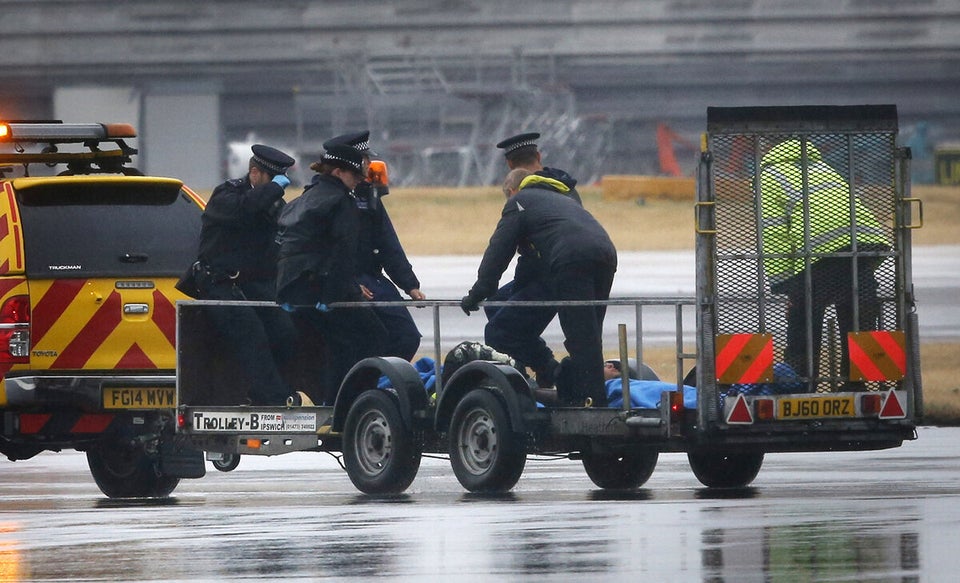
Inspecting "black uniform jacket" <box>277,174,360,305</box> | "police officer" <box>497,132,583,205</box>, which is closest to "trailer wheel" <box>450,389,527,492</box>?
"black uniform jacket" <box>277,174,360,305</box>

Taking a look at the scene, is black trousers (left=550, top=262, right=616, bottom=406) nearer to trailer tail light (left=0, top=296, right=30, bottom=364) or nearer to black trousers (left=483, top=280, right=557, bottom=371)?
black trousers (left=483, top=280, right=557, bottom=371)

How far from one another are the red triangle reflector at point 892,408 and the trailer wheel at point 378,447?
2.51m

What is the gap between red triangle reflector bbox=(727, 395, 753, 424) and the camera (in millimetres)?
11430

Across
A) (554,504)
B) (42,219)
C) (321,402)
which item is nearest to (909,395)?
(554,504)

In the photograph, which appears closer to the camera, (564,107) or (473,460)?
(473,460)

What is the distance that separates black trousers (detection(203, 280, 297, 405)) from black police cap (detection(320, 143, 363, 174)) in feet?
2.98

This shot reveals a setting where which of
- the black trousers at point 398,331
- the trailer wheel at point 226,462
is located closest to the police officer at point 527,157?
the black trousers at point 398,331

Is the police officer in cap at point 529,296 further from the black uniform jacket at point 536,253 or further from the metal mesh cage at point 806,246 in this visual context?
the metal mesh cage at point 806,246

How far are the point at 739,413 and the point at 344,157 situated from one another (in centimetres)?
287

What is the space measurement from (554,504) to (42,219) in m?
3.39

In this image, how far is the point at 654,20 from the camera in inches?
2281

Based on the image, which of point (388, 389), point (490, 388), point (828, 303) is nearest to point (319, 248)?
point (388, 389)

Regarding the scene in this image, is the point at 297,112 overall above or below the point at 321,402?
above

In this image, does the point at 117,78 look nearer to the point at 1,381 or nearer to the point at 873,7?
the point at 873,7
